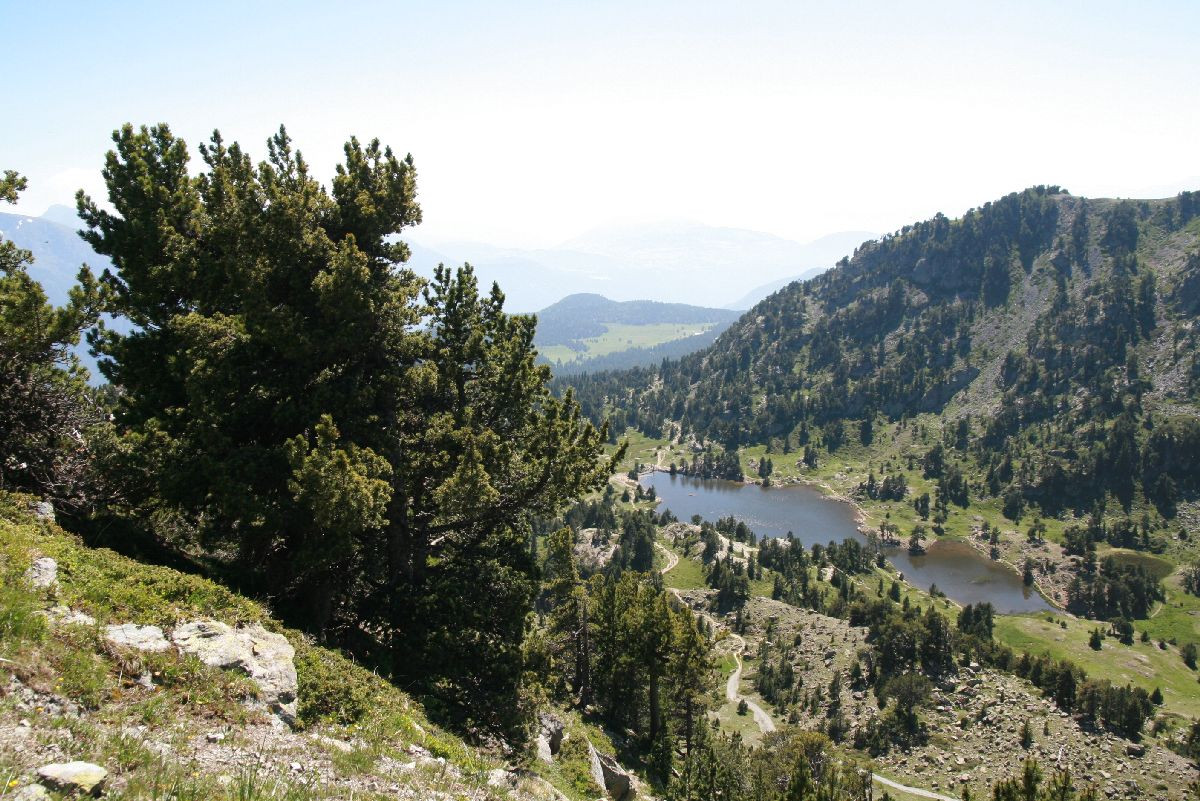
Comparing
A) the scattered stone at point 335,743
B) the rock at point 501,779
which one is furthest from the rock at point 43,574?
the rock at point 501,779

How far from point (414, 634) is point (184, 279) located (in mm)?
17467

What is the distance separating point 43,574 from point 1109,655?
158835mm

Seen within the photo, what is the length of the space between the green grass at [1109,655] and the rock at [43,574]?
137 metres

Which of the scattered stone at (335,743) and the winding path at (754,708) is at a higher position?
the scattered stone at (335,743)

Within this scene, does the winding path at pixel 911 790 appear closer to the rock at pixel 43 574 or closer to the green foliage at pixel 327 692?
the green foliage at pixel 327 692

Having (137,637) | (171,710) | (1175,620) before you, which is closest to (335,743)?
(171,710)

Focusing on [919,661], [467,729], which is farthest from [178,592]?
[919,661]

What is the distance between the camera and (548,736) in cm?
2950

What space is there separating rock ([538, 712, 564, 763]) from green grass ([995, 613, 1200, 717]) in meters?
115

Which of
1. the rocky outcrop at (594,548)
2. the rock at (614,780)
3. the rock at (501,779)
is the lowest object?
the rocky outcrop at (594,548)

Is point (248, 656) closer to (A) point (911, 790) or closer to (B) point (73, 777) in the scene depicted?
(B) point (73, 777)

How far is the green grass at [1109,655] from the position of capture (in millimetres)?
106312

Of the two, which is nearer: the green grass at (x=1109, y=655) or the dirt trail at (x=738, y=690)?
the dirt trail at (x=738, y=690)

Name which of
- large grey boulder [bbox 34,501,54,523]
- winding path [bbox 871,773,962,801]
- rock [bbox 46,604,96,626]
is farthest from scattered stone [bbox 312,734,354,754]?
winding path [bbox 871,773,962,801]
